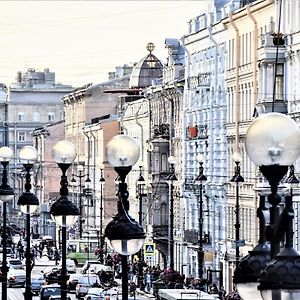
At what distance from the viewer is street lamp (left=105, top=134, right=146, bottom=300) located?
14477 millimetres

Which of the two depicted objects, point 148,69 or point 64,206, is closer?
point 64,206

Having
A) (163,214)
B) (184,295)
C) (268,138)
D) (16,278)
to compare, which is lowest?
(16,278)

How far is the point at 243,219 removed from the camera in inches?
2431

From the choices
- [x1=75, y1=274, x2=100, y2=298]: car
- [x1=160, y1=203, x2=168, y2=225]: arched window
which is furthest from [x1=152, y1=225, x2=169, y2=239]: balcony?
[x1=75, y1=274, x2=100, y2=298]: car

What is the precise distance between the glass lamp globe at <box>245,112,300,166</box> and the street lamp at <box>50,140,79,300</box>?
8.08m

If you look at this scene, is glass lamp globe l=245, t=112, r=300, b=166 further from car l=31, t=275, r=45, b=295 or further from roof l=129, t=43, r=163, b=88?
roof l=129, t=43, r=163, b=88

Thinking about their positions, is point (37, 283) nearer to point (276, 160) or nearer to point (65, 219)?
point (65, 219)

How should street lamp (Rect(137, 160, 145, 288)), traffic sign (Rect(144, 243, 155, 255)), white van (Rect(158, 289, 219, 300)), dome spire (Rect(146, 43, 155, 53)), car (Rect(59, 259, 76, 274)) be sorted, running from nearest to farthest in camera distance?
white van (Rect(158, 289, 219, 300)) < street lamp (Rect(137, 160, 145, 288)) < traffic sign (Rect(144, 243, 155, 255)) < car (Rect(59, 259, 76, 274)) < dome spire (Rect(146, 43, 155, 53))

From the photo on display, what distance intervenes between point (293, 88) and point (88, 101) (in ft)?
196

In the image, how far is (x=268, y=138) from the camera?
447 inches

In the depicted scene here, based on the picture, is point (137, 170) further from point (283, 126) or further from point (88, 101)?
point (283, 126)

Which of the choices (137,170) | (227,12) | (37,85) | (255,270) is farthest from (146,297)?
(37,85)

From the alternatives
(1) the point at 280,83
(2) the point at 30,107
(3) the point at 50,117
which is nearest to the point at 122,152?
(1) the point at 280,83

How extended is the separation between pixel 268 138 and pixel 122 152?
3.35 metres
